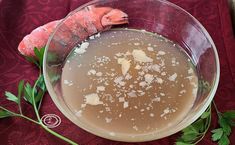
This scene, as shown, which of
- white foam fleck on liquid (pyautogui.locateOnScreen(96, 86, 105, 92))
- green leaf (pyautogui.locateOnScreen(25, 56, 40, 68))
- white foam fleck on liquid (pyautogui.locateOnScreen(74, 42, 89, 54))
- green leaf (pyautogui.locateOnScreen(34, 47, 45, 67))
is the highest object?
green leaf (pyautogui.locateOnScreen(34, 47, 45, 67))

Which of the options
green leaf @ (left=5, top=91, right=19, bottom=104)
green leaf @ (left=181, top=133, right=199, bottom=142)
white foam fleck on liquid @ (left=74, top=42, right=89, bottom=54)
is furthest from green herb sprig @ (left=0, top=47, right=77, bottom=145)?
green leaf @ (left=181, top=133, right=199, bottom=142)

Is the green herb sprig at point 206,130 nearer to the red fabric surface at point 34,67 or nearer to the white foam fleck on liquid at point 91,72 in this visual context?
the red fabric surface at point 34,67

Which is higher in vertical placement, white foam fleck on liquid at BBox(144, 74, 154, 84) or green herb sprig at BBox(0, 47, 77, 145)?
white foam fleck on liquid at BBox(144, 74, 154, 84)

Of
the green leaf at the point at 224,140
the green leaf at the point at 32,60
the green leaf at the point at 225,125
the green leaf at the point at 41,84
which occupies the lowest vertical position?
the green leaf at the point at 224,140

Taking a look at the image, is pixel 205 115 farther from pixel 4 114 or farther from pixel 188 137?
pixel 4 114

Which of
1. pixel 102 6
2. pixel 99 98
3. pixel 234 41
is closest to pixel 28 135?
pixel 99 98

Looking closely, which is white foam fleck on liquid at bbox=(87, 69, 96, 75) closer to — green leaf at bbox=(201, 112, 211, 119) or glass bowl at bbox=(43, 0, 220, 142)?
glass bowl at bbox=(43, 0, 220, 142)

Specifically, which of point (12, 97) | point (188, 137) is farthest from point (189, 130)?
point (12, 97)

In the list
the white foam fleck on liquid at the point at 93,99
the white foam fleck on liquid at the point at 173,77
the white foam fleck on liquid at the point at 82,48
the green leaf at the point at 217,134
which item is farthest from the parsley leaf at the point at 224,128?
→ the white foam fleck on liquid at the point at 82,48
